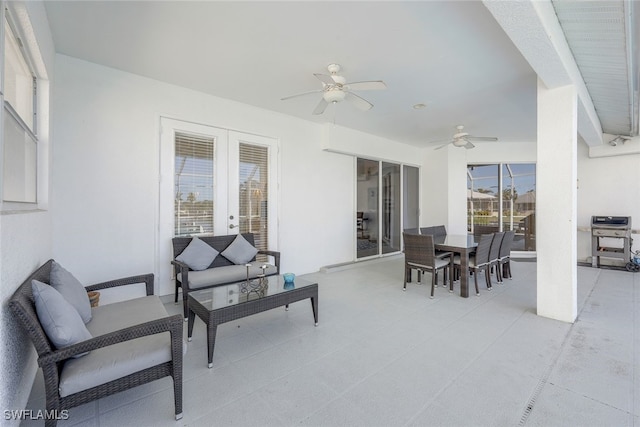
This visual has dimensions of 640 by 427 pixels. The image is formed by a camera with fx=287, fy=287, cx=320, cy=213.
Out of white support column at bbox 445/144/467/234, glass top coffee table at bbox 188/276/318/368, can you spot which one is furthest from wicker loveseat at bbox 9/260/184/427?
white support column at bbox 445/144/467/234

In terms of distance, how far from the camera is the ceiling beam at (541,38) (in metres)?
1.89

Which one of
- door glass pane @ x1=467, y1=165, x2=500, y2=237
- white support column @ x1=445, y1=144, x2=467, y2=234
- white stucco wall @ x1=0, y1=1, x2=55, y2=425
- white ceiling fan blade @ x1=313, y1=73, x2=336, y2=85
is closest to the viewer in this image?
white stucco wall @ x1=0, y1=1, x2=55, y2=425

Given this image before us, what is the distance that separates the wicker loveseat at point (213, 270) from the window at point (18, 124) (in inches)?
56.5

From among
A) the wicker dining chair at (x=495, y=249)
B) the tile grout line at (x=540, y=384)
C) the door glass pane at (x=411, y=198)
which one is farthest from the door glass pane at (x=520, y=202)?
the tile grout line at (x=540, y=384)

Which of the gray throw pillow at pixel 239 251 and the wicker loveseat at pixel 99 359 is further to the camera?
the gray throw pillow at pixel 239 251

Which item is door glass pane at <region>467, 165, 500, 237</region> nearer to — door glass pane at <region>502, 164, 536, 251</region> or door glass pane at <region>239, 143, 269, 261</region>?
door glass pane at <region>502, 164, 536, 251</region>

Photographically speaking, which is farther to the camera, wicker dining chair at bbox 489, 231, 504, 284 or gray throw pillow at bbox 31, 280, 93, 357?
wicker dining chair at bbox 489, 231, 504, 284

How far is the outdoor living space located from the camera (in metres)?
1.71

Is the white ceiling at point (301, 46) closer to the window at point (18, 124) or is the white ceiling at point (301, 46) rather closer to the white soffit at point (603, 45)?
the white soffit at point (603, 45)

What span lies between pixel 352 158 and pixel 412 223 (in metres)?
2.72

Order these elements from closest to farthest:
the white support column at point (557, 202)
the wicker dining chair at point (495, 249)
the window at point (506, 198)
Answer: the white support column at point (557, 202), the wicker dining chair at point (495, 249), the window at point (506, 198)

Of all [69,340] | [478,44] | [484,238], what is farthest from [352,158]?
[69,340]

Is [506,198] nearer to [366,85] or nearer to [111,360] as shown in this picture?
[366,85]

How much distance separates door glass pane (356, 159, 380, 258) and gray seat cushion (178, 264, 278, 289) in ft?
10.0
